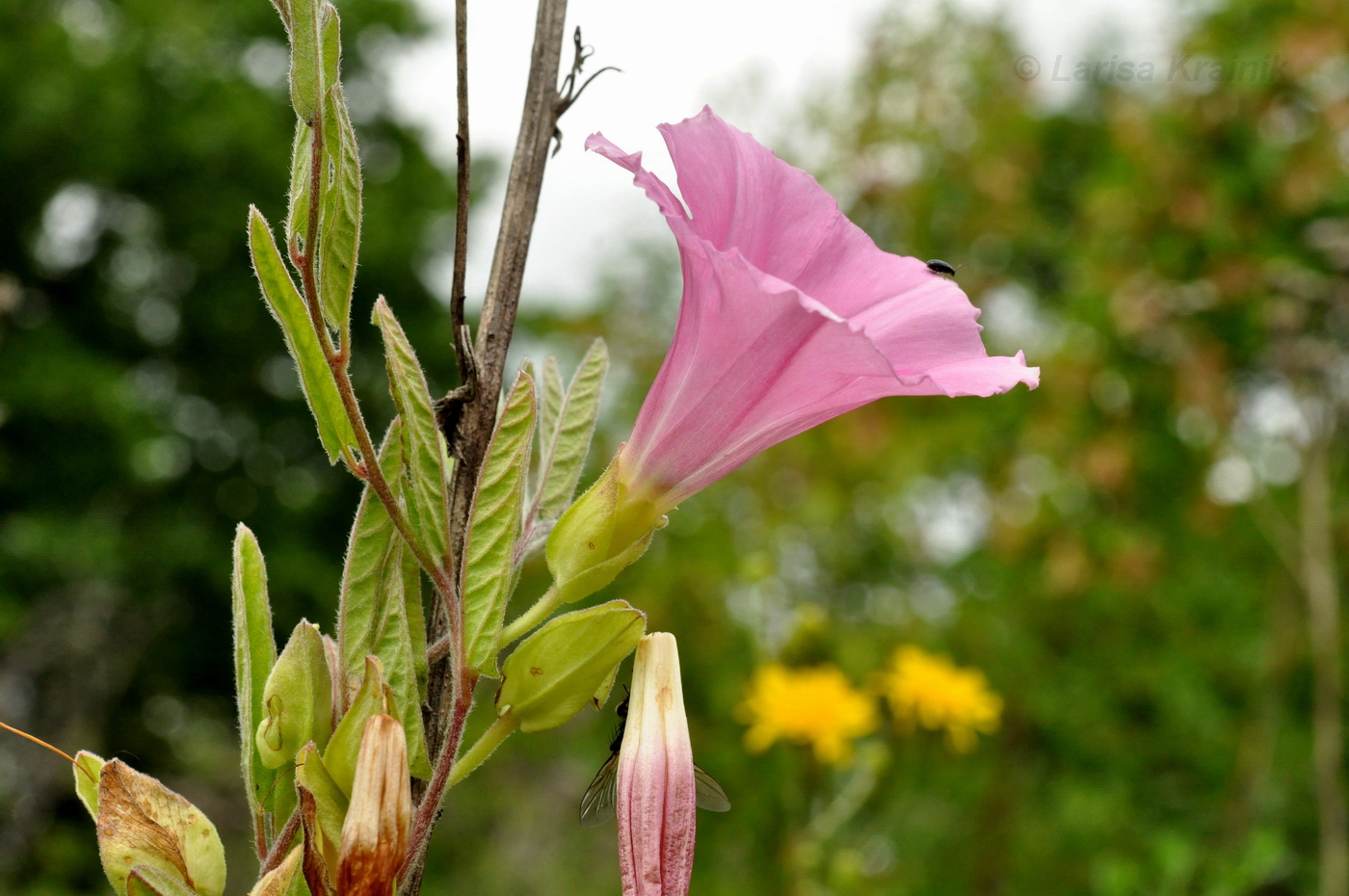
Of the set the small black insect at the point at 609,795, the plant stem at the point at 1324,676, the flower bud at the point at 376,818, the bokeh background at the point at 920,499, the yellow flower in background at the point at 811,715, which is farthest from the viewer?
the bokeh background at the point at 920,499

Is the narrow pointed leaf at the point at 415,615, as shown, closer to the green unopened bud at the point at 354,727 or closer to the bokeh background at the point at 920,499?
the green unopened bud at the point at 354,727

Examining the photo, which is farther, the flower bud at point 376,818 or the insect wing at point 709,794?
the insect wing at point 709,794

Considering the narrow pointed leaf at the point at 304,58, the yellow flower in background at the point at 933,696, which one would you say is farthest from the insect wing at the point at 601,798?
the yellow flower in background at the point at 933,696

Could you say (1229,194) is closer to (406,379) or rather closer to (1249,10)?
(1249,10)

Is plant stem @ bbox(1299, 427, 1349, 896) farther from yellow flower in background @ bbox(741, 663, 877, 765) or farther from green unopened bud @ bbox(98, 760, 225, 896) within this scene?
green unopened bud @ bbox(98, 760, 225, 896)

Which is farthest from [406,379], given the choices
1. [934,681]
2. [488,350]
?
[934,681]

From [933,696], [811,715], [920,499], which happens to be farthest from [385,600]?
[920,499]

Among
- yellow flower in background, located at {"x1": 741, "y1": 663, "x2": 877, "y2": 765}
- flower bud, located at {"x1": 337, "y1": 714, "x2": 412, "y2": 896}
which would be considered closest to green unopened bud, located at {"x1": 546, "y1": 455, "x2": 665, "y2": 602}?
flower bud, located at {"x1": 337, "y1": 714, "x2": 412, "y2": 896}
